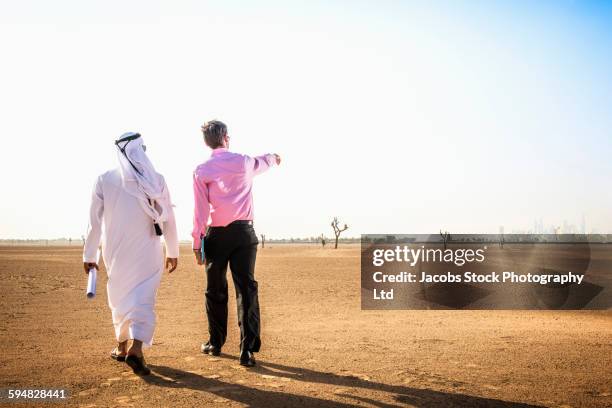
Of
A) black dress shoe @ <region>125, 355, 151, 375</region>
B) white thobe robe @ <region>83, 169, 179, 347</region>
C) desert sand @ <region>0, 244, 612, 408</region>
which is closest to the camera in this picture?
desert sand @ <region>0, 244, 612, 408</region>

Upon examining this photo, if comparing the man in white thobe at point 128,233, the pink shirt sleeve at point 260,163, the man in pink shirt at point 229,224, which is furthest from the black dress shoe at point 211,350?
the pink shirt sleeve at point 260,163

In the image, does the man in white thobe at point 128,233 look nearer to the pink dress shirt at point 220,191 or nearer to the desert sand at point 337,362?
the pink dress shirt at point 220,191

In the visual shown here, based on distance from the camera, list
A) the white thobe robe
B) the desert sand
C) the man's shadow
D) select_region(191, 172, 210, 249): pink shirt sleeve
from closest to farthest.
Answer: the man's shadow, the desert sand, the white thobe robe, select_region(191, 172, 210, 249): pink shirt sleeve

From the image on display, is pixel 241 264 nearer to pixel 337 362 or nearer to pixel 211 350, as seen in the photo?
pixel 211 350

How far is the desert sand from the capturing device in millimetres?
4496

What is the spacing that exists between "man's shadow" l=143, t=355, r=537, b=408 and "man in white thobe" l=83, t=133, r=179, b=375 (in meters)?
0.55

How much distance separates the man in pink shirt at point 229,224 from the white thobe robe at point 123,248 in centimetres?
51

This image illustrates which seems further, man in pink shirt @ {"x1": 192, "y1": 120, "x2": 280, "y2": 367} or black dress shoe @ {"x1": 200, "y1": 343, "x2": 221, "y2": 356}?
black dress shoe @ {"x1": 200, "y1": 343, "x2": 221, "y2": 356}

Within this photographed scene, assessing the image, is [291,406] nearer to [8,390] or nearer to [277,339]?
[8,390]

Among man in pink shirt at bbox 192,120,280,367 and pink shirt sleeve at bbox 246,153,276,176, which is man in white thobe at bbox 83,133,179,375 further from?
pink shirt sleeve at bbox 246,153,276,176

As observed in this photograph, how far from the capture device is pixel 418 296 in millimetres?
16938

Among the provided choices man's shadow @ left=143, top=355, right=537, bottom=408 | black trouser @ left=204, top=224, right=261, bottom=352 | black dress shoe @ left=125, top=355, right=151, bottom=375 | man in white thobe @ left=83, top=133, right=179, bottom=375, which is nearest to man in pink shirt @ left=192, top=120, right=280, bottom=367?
black trouser @ left=204, top=224, right=261, bottom=352

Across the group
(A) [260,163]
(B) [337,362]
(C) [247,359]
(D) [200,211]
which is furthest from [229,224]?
(B) [337,362]

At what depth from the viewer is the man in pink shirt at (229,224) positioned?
559 centimetres
